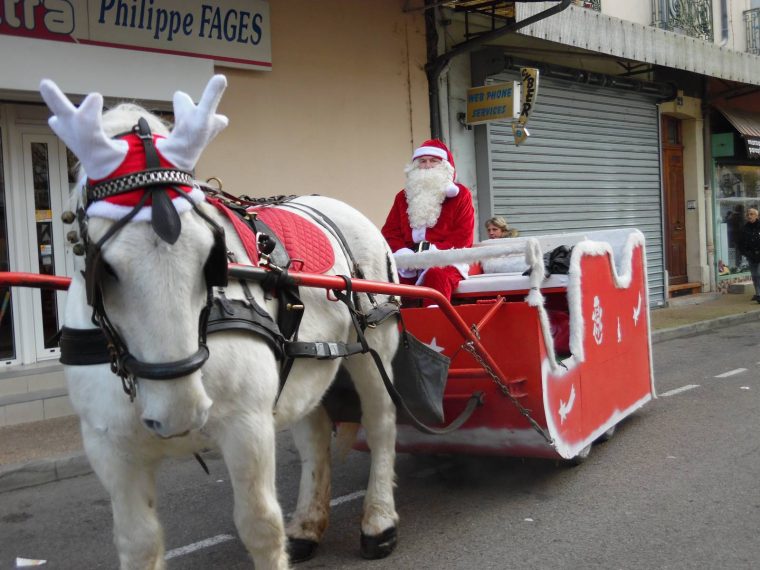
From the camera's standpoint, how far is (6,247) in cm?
759

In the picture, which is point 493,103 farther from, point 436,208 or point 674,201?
point 674,201

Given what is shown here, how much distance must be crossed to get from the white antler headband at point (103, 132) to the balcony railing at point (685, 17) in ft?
49.4

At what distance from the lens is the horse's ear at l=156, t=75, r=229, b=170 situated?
2347 millimetres

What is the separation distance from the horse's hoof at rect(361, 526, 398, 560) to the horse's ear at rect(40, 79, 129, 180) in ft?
7.53

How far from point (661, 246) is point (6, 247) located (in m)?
12.3

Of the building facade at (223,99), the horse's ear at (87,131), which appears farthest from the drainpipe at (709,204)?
the horse's ear at (87,131)

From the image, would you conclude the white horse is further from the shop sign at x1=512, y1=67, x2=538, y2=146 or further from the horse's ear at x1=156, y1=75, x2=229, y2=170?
the shop sign at x1=512, y1=67, x2=538, y2=146

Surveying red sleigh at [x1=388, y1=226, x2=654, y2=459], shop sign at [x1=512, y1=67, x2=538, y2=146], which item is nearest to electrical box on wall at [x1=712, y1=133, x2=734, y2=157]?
shop sign at [x1=512, y1=67, x2=538, y2=146]

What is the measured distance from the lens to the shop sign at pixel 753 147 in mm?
16859

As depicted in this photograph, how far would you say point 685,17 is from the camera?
1622cm

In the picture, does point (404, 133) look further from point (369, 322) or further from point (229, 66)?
point (369, 322)

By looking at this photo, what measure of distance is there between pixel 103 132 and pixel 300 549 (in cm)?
240

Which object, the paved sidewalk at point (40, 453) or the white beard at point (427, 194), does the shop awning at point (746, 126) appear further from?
the paved sidewalk at point (40, 453)

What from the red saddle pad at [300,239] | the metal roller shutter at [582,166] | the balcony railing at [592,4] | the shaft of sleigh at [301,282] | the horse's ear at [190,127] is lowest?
the shaft of sleigh at [301,282]
